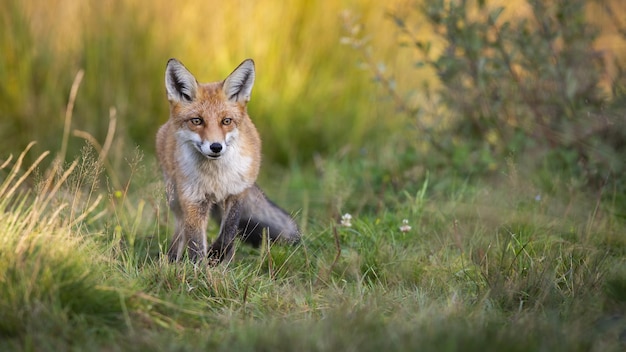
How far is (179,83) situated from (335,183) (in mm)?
Answer: 1335

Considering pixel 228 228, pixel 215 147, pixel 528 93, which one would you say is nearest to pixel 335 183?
pixel 228 228

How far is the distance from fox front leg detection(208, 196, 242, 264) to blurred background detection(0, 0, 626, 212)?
1.29m

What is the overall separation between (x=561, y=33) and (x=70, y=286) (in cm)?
443

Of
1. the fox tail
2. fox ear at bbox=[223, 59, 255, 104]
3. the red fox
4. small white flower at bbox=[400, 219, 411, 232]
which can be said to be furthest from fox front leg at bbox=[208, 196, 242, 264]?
small white flower at bbox=[400, 219, 411, 232]

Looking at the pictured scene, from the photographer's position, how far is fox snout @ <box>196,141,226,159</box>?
4.42 metres

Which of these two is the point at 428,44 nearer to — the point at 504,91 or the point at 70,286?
the point at 504,91

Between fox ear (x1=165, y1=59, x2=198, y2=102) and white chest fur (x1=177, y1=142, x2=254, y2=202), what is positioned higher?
fox ear (x1=165, y1=59, x2=198, y2=102)

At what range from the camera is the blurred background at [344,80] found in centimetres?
620

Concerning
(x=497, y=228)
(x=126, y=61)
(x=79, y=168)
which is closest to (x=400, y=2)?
(x=126, y=61)

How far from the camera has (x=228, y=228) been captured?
4711 millimetres

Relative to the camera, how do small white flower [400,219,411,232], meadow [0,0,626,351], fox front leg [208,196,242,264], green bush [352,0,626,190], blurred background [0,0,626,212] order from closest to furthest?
meadow [0,0,626,351]
fox front leg [208,196,242,264]
small white flower [400,219,411,232]
green bush [352,0,626,190]
blurred background [0,0,626,212]

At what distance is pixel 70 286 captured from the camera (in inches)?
132

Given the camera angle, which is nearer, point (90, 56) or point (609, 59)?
point (90, 56)

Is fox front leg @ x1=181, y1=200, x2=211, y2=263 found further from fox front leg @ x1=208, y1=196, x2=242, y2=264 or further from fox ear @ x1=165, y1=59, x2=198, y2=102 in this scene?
fox ear @ x1=165, y1=59, x2=198, y2=102
